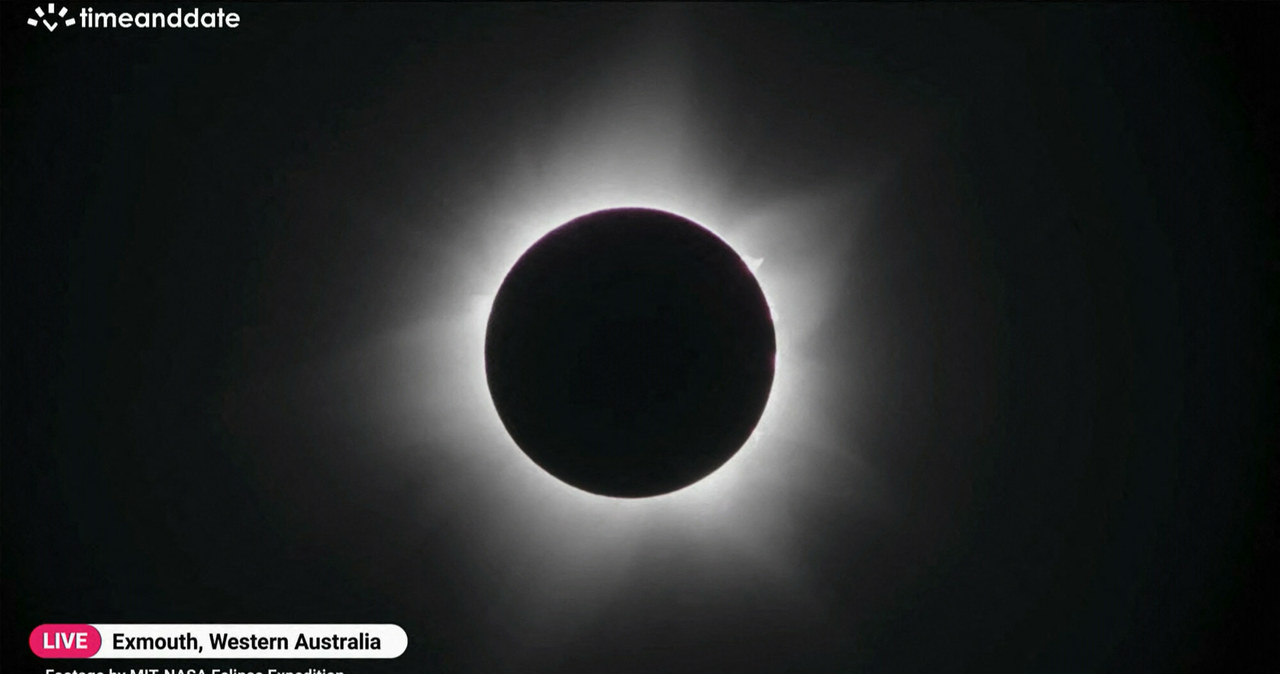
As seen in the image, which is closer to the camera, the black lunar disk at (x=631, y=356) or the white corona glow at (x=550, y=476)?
the black lunar disk at (x=631, y=356)

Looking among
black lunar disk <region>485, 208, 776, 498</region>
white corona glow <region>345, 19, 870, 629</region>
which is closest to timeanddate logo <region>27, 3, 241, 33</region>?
white corona glow <region>345, 19, 870, 629</region>

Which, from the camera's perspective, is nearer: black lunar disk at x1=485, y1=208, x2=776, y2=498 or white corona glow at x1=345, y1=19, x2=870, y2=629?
black lunar disk at x1=485, y1=208, x2=776, y2=498

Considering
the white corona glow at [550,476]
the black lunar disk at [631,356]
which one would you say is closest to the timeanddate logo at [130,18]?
the white corona glow at [550,476]

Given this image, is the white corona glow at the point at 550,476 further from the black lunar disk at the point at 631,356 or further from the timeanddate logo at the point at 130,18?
the timeanddate logo at the point at 130,18

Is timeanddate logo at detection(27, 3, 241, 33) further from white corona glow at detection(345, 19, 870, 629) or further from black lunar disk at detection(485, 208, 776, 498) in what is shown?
black lunar disk at detection(485, 208, 776, 498)

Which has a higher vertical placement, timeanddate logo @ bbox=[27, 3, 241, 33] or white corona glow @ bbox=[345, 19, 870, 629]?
timeanddate logo @ bbox=[27, 3, 241, 33]

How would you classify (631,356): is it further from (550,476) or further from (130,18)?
(130,18)
